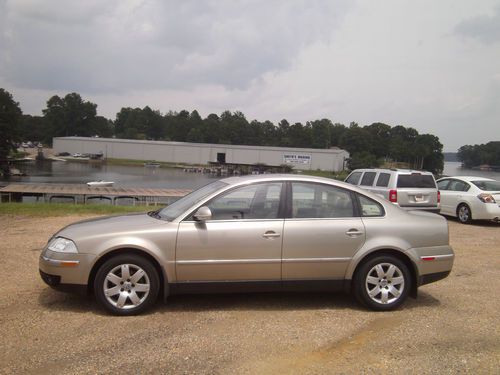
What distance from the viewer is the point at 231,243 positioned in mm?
4855

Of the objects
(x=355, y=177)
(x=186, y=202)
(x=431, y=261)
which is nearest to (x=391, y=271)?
(x=431, y=261)

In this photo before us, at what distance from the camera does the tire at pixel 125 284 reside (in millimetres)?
4703

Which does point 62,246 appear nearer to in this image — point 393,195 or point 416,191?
point 393,195

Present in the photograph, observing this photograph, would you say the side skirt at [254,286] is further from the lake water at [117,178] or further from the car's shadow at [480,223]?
the lake water at [117,178]

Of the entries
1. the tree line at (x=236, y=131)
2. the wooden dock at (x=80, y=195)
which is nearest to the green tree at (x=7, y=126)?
the tree line at (x=236, y=131)

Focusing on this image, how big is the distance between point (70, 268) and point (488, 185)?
512 inches

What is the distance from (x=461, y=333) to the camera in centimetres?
455

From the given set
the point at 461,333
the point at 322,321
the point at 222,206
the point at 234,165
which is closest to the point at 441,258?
the point at 461,333

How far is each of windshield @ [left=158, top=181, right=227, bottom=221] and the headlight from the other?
103 centimetres

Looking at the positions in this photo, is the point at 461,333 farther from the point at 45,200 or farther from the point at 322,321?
the point at 45,200

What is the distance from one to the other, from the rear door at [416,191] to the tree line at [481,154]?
49595 millimetres

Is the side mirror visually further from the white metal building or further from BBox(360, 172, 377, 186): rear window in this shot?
the white metal building

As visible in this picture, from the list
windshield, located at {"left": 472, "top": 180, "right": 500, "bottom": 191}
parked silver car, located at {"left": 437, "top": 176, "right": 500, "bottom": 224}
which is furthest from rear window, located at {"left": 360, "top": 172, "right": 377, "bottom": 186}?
windshield, located at {"left": 472, "top": 180, "right": 500, "bottom": 191}

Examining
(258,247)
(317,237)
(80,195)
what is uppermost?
(317,237)
